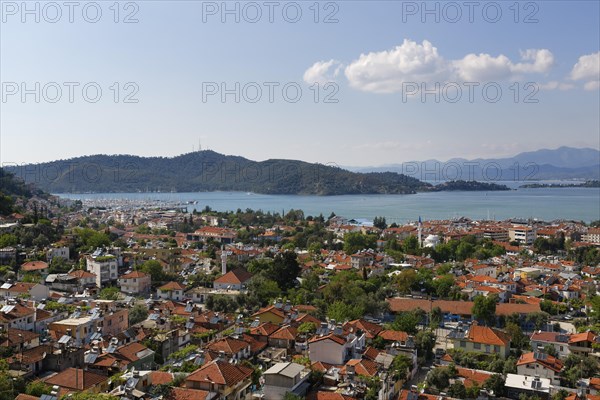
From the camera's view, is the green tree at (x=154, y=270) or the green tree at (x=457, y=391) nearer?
the green tree at (x=457, y=391)

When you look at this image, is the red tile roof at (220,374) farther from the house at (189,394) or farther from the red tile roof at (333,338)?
the red tile roof at (333,338)

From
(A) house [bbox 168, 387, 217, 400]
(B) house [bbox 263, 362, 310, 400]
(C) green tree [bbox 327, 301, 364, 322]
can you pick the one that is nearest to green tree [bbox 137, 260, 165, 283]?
(C) green tree [bbox 327, 301, 364, 322]

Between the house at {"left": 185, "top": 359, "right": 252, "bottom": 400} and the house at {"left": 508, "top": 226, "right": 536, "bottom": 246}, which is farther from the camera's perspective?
the house at {"left": 508, "top": 226, "right": 536, "bottom": 246}

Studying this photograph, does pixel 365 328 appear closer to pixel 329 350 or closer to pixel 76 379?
pixel 329 350

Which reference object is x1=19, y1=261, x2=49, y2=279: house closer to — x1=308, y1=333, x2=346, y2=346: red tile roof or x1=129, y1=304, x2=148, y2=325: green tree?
x1=129, y1=304, x2=148, y2=325: green tree

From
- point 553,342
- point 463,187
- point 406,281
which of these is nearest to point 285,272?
point 406,281

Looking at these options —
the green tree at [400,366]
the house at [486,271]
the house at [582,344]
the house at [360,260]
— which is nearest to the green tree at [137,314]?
the green tree at [400,366]

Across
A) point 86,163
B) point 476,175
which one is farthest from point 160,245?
point 476,175
